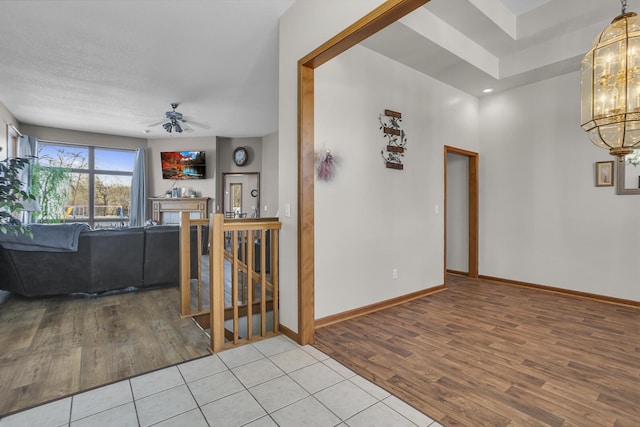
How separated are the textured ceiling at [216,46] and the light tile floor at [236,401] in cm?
296

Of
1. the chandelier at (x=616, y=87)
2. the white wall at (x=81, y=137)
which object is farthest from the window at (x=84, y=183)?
the chandelier at (x=616, y=87)

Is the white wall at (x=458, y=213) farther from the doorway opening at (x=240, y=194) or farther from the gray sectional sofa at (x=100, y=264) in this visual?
the doorway opening at (x=240, y=194)

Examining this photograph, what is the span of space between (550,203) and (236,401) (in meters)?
4.55

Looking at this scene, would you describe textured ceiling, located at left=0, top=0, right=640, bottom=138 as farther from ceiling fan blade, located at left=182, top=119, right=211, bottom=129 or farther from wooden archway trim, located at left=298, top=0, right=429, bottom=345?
ceiling fan blade, located at left=182, top=119, right=211, bottom=129

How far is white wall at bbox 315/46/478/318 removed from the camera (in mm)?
3064

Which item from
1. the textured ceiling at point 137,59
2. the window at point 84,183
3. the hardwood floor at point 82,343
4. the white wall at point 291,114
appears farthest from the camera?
the window at point 84,183

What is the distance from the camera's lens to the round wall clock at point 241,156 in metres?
8.07

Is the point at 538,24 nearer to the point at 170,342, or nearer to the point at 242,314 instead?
the point at 242,314

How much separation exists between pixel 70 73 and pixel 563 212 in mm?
6744

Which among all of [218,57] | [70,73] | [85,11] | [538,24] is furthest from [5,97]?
[538,24]

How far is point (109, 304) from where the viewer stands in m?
3.60

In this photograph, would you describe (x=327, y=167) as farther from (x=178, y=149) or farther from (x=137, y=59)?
(x=178, y=149)

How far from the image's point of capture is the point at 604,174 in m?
3.84

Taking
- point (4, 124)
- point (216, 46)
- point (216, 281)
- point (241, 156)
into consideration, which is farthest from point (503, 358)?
point (4, 124)
